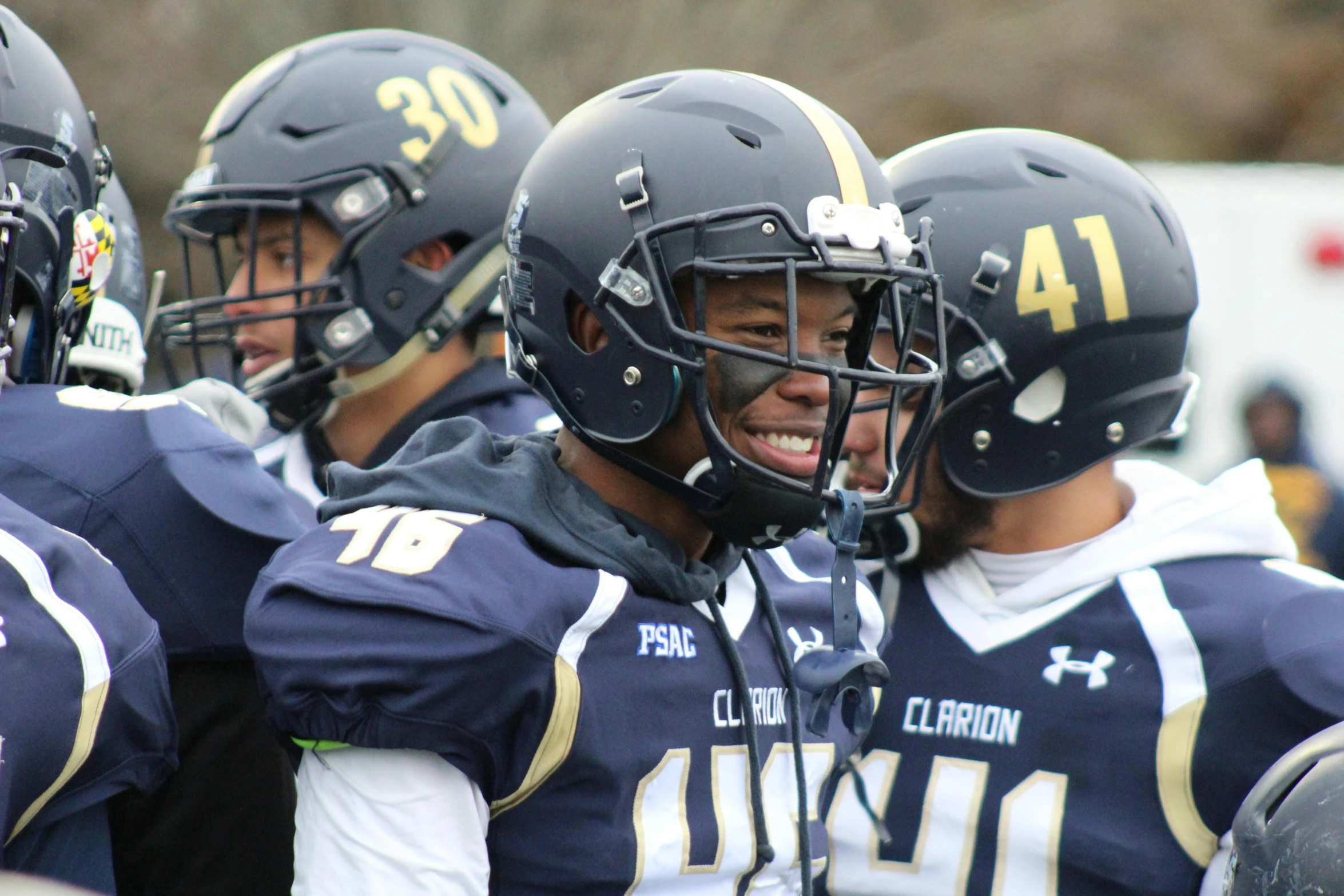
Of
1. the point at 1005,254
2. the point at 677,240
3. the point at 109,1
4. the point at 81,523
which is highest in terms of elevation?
the point at 677,240

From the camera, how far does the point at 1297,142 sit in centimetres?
1702

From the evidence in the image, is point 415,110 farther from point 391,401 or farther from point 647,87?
point 647,87

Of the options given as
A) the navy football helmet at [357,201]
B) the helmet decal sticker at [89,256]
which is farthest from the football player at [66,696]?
the navy football helmet at [357,201]

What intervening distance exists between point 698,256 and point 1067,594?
101cm

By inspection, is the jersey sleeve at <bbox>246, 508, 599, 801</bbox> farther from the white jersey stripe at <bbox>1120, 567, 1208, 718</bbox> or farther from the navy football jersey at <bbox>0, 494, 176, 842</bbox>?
the white jersey stripe at <bbox>1120, 567, 1208, 718</bbox>

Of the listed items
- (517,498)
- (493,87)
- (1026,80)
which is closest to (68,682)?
(517,498)

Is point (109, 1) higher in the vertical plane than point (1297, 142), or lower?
higher

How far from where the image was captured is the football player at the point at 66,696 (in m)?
1.66

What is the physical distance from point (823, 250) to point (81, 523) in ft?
3.43

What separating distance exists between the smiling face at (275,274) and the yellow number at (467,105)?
1.22 ft

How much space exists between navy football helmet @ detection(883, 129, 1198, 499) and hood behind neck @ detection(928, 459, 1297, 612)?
0.14m

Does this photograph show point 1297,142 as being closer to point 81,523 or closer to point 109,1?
point 109,1

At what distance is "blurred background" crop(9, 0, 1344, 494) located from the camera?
7.77 meters

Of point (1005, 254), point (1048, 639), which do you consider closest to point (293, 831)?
point (1048, 639)
